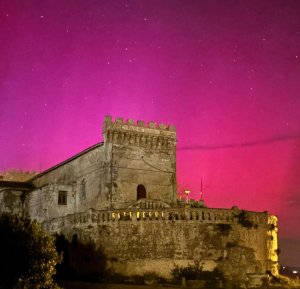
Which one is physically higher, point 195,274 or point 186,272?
point 186,272

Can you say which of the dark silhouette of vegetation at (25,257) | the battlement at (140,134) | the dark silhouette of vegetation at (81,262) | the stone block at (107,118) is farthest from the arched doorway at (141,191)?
the dark silhouette of vegetation at (25,257)

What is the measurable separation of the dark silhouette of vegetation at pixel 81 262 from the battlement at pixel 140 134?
33.2 feet

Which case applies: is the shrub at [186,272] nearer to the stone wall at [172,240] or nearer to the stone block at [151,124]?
the stone wall at [172,240]

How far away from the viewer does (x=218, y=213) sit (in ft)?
96.8

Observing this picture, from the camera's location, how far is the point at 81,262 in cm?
3159

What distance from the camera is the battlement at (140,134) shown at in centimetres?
3897

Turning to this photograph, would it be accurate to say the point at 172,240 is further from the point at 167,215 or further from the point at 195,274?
the point at 195,274

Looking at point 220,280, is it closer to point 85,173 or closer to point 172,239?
point 172,239

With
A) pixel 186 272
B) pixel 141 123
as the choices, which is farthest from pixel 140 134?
pixel 186 272

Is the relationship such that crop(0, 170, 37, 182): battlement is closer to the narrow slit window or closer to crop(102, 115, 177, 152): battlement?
the narrow slit window

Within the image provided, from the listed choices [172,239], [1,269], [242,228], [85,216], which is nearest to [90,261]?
[85,216]

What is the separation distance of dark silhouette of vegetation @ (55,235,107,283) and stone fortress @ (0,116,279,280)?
1.78ft

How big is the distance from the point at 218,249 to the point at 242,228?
2481mm

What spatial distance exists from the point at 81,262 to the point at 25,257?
8.24 metres
